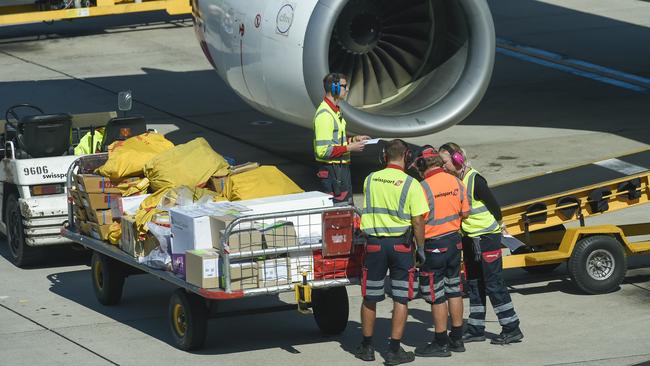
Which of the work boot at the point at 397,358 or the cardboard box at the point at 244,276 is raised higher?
the cardboard box at the point at 244,276

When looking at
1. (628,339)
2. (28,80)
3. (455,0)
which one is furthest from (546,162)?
(28,80)

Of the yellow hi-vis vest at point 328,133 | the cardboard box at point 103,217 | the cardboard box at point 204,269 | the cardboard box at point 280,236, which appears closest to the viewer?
the cardboard box at point 204,269

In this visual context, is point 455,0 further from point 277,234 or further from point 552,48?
point 552,48

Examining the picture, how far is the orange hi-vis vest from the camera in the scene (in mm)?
10938

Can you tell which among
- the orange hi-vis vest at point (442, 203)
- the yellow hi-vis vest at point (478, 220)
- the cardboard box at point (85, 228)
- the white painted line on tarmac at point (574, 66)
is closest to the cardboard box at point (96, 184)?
the cardboard box at point (85, 228)

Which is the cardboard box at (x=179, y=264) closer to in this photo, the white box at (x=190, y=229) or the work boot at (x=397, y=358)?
the white box at (x=190, y=229)

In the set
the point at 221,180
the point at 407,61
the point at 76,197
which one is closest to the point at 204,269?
the point at 221,180

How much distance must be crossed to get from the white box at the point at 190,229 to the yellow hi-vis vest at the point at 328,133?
101 inches

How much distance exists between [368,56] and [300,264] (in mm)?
5376

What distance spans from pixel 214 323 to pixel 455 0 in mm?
5042

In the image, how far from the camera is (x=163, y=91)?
927 inches

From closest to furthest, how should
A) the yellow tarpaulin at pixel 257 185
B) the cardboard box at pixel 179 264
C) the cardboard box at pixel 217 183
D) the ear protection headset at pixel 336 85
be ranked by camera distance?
the cardboard box at pixel 179 264 → the yellow tarpaulin at pixel 257 185 → the cardboard box at pixel 217 183 → the ear protection headset at pixel 336 85

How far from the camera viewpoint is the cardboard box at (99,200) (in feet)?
41.0

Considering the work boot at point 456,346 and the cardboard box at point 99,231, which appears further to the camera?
the cardboard box at point 99,231
